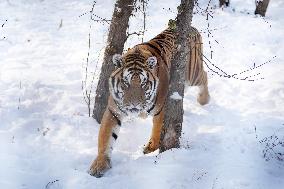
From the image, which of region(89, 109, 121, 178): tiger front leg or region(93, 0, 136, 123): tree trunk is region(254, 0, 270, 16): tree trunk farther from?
region(89, 109, 121, 178): tiger front leg

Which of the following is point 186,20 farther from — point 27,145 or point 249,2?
point 249,2

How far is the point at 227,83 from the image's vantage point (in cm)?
872

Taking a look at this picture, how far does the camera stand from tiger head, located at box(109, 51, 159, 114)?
574 centimetres

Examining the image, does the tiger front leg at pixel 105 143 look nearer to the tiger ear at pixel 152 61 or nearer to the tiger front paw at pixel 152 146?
the tiger front paw at pixel 152 146

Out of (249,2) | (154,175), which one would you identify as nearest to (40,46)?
(154,175)

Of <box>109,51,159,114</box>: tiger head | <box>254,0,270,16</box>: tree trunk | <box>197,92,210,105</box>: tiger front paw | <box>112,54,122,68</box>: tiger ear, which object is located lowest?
<box>197,92,210,105</box>: tiger front paw

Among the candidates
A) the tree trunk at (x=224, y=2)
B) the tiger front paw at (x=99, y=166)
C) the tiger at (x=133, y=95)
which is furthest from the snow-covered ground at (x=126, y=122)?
the tree trunk at (x=224, y=2)

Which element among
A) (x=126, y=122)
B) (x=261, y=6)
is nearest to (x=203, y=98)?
(x=126, y=122)

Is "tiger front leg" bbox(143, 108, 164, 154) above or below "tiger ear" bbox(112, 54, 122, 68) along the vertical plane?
below

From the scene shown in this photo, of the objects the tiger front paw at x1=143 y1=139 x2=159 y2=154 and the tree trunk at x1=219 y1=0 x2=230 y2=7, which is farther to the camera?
the tree trunk at x1=219 y1=0 x2=230 y2=7

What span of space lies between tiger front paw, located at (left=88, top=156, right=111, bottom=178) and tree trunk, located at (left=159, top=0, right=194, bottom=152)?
67 cm

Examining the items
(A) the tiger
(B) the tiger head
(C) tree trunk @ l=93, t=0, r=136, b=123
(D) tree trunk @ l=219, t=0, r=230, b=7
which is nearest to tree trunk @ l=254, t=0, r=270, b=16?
(D) tree trunk @ l=219, t=0, r=230, b=7

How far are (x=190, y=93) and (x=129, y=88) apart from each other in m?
3.05

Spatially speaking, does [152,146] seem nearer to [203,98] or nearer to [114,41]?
[114,41]
